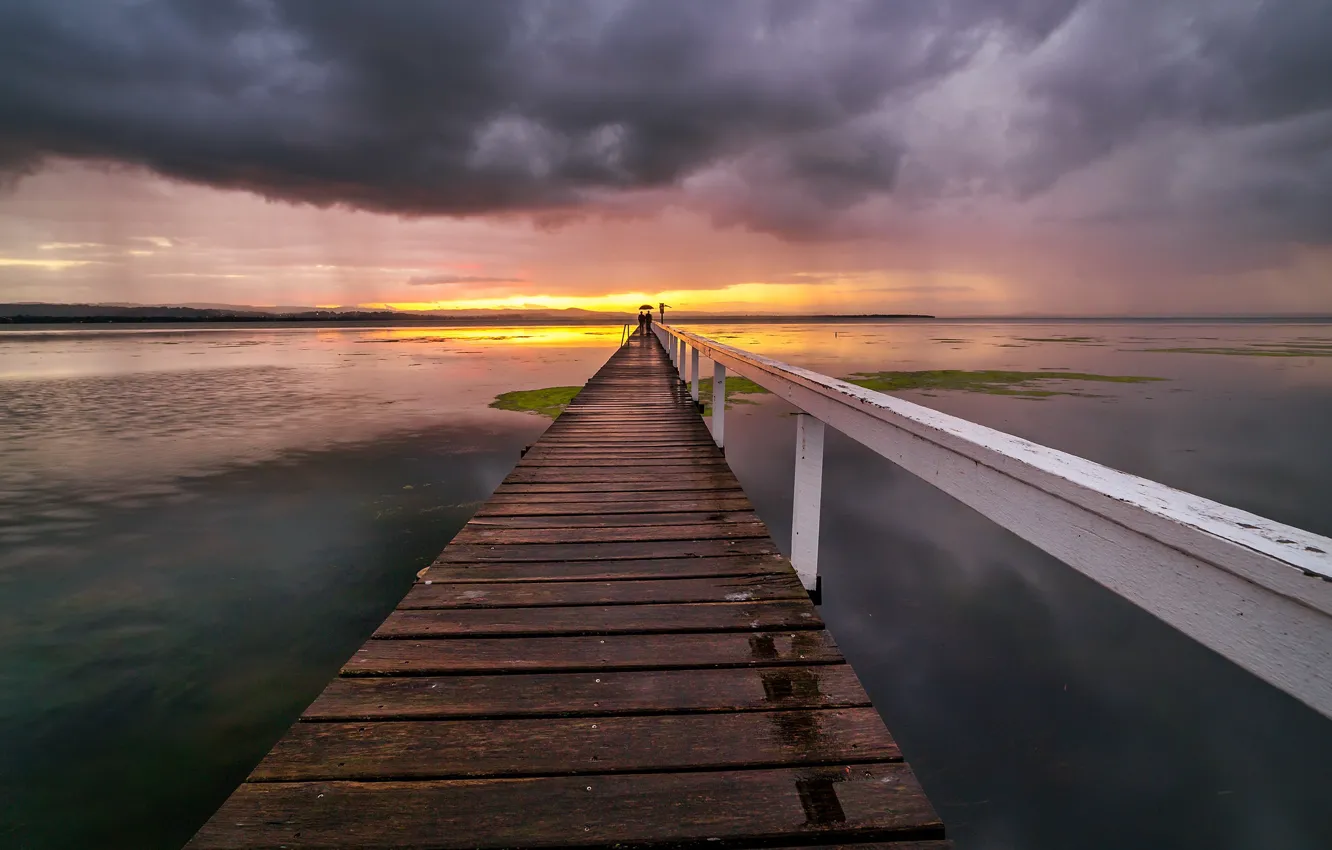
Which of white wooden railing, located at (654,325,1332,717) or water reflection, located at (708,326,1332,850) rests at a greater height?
white wooden railing, located at (654,325,1332,717)

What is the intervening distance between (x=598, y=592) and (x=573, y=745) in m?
1.08

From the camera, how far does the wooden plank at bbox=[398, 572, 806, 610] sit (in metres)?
2.74

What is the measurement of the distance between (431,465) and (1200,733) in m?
11.0

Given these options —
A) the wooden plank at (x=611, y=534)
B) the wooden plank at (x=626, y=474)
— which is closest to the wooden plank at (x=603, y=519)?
the wooden plank at (x=611, y=534)

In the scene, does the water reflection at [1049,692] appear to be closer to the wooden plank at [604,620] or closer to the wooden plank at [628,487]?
the wooden plank at [628,487]

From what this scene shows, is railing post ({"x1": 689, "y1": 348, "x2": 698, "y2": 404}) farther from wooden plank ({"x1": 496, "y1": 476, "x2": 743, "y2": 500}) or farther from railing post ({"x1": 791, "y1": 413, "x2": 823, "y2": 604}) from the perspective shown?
railing post ({"x1": 791, "y1": 413, "x2": 823, "y2": 604})

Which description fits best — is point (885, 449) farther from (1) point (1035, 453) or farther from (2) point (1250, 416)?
(2) point (1250, 416)

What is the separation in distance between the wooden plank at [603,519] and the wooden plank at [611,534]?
54 mm

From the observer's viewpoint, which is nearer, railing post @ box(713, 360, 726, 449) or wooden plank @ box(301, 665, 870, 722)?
wooden plank @ box(301, 665, 870, 722)

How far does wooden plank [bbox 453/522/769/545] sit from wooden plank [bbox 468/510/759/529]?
54 millimetres

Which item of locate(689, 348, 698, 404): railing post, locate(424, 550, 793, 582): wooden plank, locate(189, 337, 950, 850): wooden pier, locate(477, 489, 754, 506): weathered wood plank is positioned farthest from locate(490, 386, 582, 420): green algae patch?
locate(189, 337, 950, 850): wooden pier

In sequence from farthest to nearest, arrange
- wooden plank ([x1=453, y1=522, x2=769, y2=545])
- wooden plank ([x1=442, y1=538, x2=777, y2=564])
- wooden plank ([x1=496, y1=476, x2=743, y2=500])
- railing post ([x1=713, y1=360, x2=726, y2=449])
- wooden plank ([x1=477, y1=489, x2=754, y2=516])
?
railing post ([x1=713, y1=360, x2=726, y2=449]) < wooden plank ([x1=496, y1=476, x2=743, y2=500]) < wooden plank ([x1=477, y1=489, x2=754, y2=516]) < wooden plank ([x1=453, y1=522, x2=769, y2=545]) < wooden plank ([x1=442, y1=538, x2=777, y2=564])

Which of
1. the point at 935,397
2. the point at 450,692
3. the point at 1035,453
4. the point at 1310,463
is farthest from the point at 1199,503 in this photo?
the point at 935,397

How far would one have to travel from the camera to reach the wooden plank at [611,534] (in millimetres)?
3555
